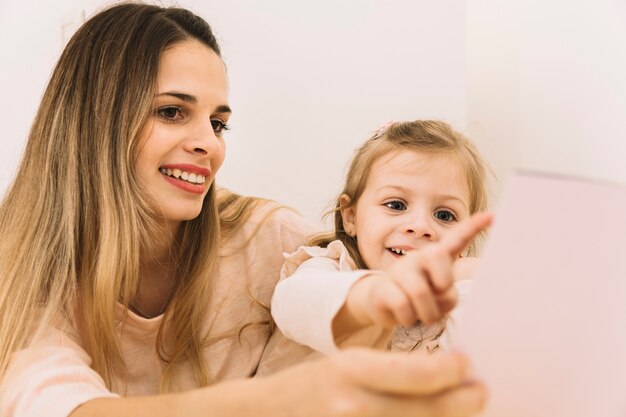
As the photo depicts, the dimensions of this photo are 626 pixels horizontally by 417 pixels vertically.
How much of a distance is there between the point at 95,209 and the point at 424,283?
660 mm

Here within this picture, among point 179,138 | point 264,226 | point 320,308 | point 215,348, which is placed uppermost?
point 179,138

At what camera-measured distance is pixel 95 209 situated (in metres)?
0.99

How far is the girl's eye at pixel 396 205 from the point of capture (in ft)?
3.37

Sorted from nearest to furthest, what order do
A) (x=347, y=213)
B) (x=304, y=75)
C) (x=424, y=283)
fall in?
(x=424, y=283) → (x=347, y=213) → (x=304, y=75)

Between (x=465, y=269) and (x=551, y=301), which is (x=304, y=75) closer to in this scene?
(x=465, y=269)

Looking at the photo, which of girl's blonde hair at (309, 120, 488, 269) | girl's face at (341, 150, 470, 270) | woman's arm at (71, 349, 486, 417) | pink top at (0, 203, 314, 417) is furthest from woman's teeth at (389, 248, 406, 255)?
woman's arm at (71, 349, 486, 417)

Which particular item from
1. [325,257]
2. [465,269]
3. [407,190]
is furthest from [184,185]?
[465,269]

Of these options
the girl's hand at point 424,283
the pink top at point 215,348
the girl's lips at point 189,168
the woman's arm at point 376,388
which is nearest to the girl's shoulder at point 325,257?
the pink top at point 215,348

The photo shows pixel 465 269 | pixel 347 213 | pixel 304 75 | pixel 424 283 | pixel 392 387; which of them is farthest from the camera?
pixel 304 75

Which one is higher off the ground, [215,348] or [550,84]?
[550,84]

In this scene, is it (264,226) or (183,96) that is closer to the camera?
(183,96)

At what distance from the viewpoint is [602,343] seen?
1.58ft

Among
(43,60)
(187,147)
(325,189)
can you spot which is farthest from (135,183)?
(43,60)

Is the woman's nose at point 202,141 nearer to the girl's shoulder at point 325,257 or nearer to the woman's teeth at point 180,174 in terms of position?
the woman's teeth at point 180,174
